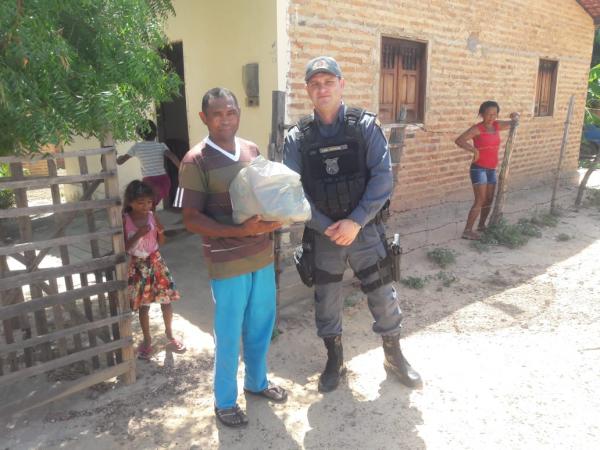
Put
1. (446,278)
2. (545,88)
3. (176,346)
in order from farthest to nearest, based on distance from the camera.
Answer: (545,88) < (446,278) < (176,346)

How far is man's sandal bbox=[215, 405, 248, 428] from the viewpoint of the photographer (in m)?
2.62

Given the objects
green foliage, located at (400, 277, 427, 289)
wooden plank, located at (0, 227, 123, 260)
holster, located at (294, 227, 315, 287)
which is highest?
wooden plank, located at (0, 227, 123, 260)

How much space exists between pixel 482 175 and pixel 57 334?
5141 mm

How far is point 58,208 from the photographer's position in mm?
2596

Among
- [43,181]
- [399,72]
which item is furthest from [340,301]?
[399,72]

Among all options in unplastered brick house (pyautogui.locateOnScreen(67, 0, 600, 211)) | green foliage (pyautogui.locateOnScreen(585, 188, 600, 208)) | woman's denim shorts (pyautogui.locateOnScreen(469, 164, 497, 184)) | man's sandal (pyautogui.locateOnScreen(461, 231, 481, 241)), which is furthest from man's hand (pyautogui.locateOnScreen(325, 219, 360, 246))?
green foliage (pyautogui.locateOnScreen(585, 188, 600, 208))

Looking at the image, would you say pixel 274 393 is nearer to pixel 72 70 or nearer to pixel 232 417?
pixel 232 417

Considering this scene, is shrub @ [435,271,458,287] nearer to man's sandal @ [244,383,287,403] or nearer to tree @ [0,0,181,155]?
man's sandal @ [244,383,287,403]

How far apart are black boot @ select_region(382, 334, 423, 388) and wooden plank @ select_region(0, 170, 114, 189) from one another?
201 cm

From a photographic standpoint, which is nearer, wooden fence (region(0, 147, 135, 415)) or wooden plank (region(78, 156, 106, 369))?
wooden fence (region(0, 147, 135, 415))

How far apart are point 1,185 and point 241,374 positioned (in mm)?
1859

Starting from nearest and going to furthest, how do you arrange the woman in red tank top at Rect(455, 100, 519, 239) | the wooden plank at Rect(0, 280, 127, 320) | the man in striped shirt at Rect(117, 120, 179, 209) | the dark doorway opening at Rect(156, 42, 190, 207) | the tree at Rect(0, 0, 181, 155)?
the tree at Rect(0, 0, 181, 155) < the wooden plank at Rect(0, 280, 127, 320) < the man in striped shirt at Rect(117, 120, 179, 209) < the woman in red tank top at Rect(455, 100, 519, 239) < the dark doorway opening at Rect(156, 42, 190, 207)

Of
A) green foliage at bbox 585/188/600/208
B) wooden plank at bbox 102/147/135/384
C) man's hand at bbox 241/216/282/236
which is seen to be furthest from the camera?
green foliage at bbox 585/188/600/208

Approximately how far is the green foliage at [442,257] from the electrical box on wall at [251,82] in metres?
2.58
